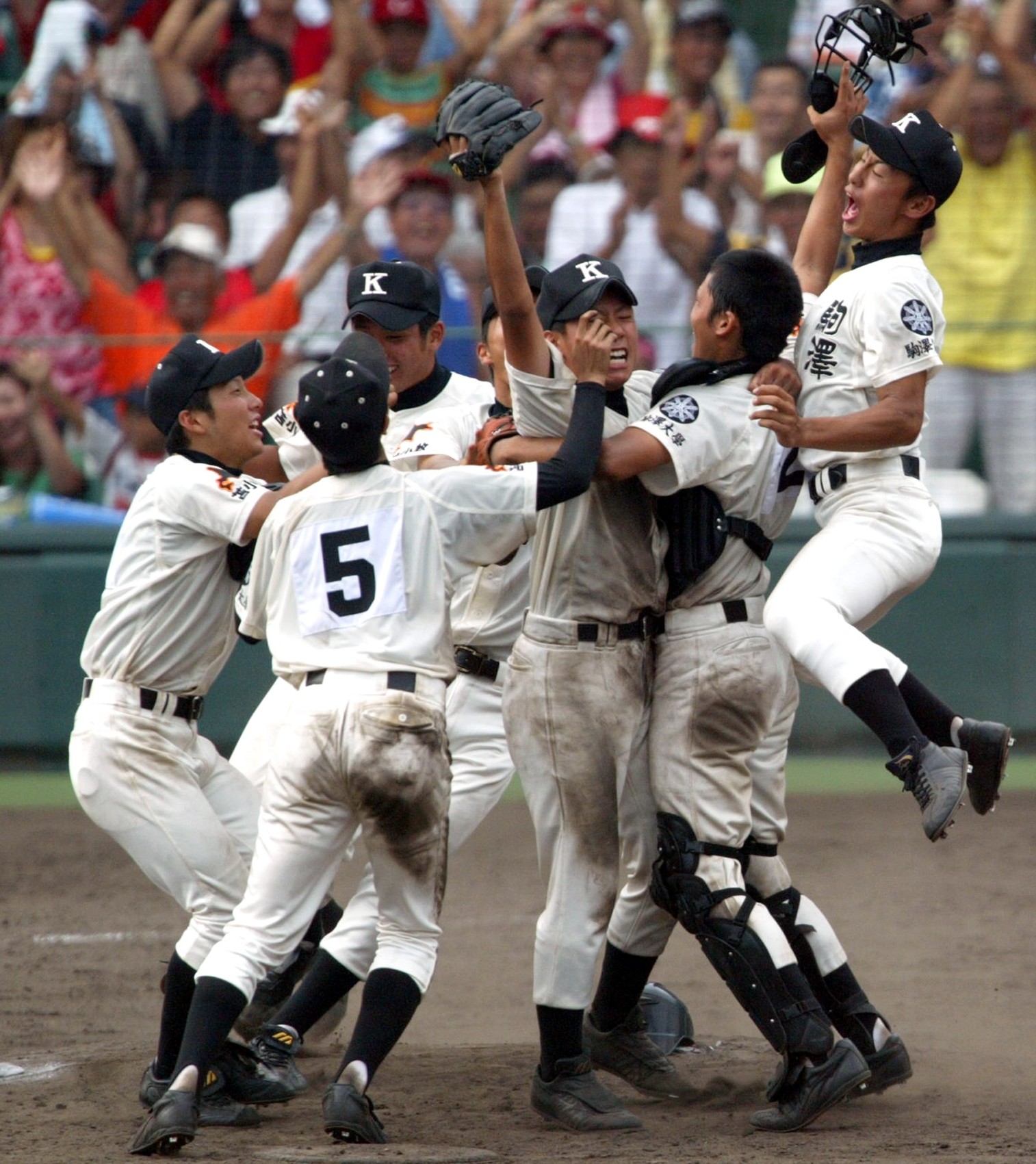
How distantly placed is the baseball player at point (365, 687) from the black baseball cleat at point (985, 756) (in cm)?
115

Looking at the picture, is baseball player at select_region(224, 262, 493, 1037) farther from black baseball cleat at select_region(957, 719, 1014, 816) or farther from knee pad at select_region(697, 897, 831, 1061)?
black baseball cleat at select_region(957, 719, 1014, 816)

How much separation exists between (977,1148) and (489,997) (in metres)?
1.86

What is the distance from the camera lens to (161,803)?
3.87 metres

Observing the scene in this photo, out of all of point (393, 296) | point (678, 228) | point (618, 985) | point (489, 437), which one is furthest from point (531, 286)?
point (678, 228)

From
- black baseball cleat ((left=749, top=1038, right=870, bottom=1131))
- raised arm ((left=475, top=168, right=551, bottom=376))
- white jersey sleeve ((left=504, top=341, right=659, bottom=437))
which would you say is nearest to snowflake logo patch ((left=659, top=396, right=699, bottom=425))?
white jersey sleeve ((left=504, top=341, right=659, bottom=437))

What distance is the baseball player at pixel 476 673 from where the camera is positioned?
13.4 ft

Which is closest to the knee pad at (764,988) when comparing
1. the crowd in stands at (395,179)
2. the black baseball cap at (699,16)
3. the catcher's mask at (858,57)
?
the catcher's mask at (858,57)

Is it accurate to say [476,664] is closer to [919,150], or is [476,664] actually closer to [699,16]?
[919,150]

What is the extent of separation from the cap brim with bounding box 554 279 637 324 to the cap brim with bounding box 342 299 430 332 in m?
0.76

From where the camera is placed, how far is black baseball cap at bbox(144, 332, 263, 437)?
3973mm

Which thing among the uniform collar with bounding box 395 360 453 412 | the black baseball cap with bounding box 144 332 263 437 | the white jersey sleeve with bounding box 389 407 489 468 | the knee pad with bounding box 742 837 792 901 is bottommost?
the knee pad with bounding box 742 837 792 901

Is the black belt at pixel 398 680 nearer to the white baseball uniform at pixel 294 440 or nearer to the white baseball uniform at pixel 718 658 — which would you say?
the white baseball uniform at pixel 718 658

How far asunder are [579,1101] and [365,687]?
109 cm

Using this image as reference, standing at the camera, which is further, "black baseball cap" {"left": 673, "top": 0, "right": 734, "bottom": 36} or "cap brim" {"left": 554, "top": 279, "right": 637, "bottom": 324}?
"black baseball cap" {"left": 673, "top": 0, "right": 734, "bottom": 36}
